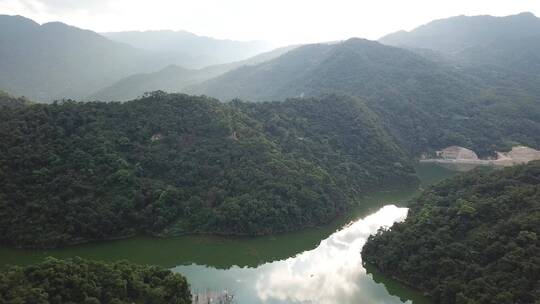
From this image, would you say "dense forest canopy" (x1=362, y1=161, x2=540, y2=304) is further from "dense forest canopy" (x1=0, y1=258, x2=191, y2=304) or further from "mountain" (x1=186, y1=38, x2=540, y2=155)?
"mountain" (x1=186, y1=38, x2=540, y2=155)

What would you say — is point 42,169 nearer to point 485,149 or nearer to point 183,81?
point 485,149

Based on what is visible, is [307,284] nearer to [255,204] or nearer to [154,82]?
[255,204]

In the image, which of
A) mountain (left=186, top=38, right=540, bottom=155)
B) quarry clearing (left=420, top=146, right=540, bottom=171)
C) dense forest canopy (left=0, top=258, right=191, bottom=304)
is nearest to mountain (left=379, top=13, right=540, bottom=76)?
mountain (left=186, top=38, right=540, bottom=155)

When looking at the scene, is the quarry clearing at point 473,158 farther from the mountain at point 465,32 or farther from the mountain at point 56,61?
the mountain at point 56,61

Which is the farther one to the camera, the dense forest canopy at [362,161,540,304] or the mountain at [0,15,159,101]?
the mountain at [0,15,159,101]

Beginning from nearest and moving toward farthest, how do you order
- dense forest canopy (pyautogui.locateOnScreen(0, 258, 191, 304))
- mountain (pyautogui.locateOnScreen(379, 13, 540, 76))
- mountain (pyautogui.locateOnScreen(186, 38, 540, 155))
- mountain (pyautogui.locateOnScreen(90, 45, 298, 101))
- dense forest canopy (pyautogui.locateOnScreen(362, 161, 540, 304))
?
1. dense forest canopy (pyautogui.locateOnScreen(0, 258, 191, 304))
2. dense forest canopy (pyautogui.locateOnScreen(362, 161, 540, 304))
3. mountain (pyautogui.locateOnScreen(186, 38, 540, 155))
4. mountain (pyautogui.locateOnScreen(379, 13, 540, 76))
5. mountain (pyautogui.locateOnScreen(90, 45, 298, 101))

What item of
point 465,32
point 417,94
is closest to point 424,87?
point 417,94

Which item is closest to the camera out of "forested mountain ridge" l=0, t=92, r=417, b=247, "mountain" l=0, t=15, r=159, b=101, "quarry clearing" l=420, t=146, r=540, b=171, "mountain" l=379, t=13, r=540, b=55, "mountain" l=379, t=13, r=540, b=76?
"forested mountain ridge" l=0, t=92, r=417, b=247
